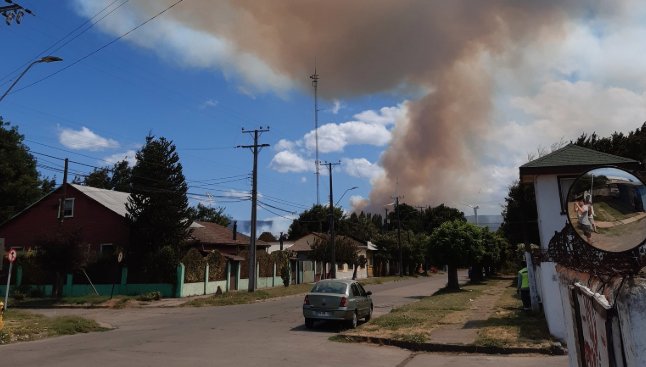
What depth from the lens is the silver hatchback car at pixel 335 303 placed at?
52.9 ft

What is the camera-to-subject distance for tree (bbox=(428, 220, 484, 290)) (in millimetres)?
31977

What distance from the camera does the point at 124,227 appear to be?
36031mm

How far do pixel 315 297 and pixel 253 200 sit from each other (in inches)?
764

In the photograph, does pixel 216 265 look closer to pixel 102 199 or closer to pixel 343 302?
pixel 102 199

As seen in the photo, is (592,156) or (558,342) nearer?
(558,342)

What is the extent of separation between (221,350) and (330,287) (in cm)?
596

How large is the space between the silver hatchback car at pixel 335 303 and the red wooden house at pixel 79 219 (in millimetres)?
21903

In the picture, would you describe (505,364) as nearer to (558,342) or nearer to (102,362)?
(558,342)

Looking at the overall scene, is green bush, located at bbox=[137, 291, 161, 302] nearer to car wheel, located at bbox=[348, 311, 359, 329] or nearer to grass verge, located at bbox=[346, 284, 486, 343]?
grass verge, located at bbox=[346, 284, 486, 343]

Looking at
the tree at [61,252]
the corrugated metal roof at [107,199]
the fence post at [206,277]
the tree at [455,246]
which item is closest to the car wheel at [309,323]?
the tree at [455,246]

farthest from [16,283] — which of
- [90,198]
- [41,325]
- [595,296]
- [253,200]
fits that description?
[595,296]

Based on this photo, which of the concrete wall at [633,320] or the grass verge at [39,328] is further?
the grass verge at [39,328]

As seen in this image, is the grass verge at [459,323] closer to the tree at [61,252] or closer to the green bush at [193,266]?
the green bush at [193,266]

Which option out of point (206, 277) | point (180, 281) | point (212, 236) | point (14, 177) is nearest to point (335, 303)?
point (180, 281)
